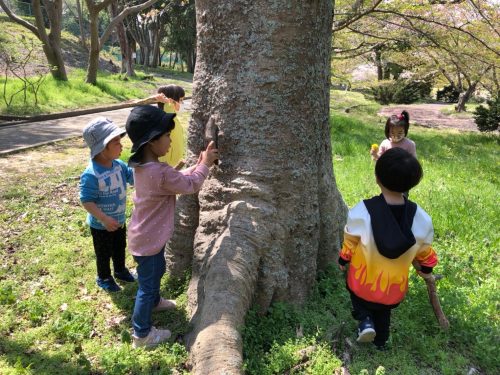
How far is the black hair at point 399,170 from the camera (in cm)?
239

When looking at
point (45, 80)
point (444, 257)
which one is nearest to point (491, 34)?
point (444, 257)

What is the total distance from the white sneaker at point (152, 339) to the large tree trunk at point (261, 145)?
0.25 metres

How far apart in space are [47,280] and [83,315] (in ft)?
2.48

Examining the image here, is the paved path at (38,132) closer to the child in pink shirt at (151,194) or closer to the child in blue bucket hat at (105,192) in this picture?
the child in blue bucket hat at (105,192)

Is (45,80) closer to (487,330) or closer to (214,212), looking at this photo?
(214,212)

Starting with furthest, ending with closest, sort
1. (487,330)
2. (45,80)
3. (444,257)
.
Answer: (45,80), (444,257), (487,330)

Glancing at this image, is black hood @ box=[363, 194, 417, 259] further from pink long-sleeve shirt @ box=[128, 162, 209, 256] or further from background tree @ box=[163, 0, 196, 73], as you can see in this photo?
background tree @ box=[163, 0, 196, 73]

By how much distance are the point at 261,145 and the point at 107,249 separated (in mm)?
1612

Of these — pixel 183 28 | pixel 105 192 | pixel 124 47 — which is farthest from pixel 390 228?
pixel 183 28

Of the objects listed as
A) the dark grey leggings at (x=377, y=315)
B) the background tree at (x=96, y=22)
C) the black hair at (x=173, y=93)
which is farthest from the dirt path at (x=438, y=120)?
the dark grey leggings at (x=377, y=315)

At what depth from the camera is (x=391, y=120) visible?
4539 mm


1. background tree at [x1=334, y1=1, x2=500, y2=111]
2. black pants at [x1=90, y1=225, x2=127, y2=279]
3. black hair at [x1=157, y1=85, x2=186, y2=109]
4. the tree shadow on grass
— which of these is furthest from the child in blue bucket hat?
background tree at [x1=334, y1=1, x2=500, y2=111]

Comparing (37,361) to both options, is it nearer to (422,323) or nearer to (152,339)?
(152,339)

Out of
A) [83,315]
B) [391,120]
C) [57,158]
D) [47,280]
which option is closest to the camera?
[83,315]
